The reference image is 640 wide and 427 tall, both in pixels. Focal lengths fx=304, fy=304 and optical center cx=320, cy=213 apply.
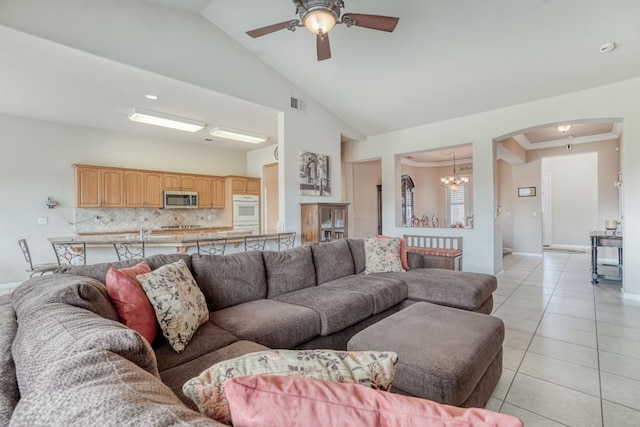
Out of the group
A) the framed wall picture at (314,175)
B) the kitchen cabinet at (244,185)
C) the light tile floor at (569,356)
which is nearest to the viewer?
the light tile floor at (569,356)

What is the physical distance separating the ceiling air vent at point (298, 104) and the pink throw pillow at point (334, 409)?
4.95 meters

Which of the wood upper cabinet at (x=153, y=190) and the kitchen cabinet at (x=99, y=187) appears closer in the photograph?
the kitchen cabinet at (x=99, y=187)

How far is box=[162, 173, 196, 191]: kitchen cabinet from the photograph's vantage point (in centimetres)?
643

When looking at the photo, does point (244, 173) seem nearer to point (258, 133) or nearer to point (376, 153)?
point (258, 133)

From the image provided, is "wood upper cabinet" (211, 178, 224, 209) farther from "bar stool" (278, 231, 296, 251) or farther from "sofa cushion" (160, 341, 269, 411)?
"sofa cushion" (160, 341, 269, 411)

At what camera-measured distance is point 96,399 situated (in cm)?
52

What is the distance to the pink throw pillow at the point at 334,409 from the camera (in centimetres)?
58

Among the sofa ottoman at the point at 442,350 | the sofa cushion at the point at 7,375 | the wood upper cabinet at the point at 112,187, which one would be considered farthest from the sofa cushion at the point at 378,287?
the wood upper cabinet at the point at 112,187

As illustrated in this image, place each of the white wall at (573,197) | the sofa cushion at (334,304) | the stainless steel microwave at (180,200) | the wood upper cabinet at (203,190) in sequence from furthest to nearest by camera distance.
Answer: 1. the white wall at (573,197)
2. the wood upper cabinet at (203,190)
3. the stainless steel microwave at (180,200)
4. the sofa cushion at (334,304)

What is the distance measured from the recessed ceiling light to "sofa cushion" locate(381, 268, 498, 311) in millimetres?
2912

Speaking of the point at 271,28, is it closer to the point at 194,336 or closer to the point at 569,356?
the point at 194,336

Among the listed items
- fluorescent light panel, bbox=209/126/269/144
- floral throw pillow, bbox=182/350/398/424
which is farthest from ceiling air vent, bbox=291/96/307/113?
floral throw pillow, bbox=182/350/398/424

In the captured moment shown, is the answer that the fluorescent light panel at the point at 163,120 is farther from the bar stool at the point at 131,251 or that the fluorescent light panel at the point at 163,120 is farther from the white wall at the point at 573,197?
the white wall at the point at 573,197

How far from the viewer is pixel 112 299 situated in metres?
1.58
